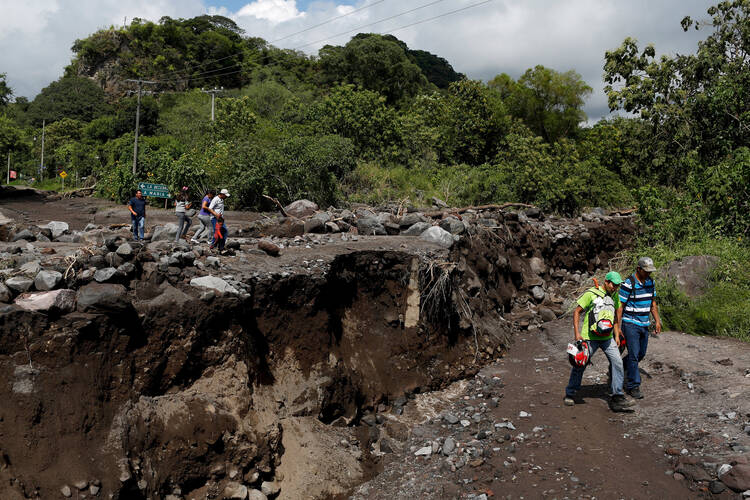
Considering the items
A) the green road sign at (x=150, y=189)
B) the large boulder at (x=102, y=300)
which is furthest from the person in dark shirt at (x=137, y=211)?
the large boulder at (x=102, y=300)

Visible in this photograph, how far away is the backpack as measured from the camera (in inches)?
224

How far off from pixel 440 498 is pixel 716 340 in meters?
5.43

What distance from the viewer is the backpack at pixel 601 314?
5695mm

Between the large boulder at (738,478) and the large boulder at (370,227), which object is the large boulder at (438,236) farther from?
the large boulder at (738,478)

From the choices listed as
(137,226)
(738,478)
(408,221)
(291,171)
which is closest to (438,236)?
(408,221)

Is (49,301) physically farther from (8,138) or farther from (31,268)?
(8,138)

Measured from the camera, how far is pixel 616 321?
19.4 ft

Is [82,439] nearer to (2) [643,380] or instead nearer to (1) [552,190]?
(2) [643,380]

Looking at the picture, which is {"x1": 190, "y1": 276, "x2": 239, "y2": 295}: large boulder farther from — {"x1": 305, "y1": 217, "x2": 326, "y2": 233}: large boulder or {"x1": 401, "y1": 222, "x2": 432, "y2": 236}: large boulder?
{"x1": 401, "y1": 222, "x2": 432, "y2": 236}: large boulder

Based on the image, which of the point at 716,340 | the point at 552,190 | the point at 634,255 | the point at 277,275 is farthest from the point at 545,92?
the point at 277,275

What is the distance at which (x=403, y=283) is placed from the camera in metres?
8.16

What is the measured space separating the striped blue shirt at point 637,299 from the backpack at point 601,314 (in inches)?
9.5

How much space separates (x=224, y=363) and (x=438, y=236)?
15.8 ft

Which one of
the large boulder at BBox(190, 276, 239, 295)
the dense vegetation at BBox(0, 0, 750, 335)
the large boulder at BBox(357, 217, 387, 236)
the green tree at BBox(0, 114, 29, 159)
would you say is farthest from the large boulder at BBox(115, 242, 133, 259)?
the green tree at BBox(0, 114, 29, 159)
